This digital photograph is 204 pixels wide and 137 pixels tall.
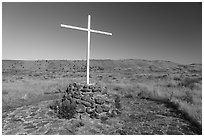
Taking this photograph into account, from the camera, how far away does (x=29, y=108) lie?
886cm

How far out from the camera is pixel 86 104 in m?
7.50

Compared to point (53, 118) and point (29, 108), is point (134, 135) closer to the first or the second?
point (53, 118)

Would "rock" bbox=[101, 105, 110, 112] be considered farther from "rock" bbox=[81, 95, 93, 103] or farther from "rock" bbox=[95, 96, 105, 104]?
"rock" bbox=[81, 95, 93, 103]

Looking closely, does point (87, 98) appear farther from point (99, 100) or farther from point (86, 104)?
point (99, 100)

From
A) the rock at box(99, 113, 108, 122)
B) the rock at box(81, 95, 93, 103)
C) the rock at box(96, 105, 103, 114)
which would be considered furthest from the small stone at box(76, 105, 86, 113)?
the rock at box(99, 113, 108, 122)

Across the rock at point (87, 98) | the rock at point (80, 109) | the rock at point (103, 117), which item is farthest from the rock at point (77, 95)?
the rock at point (103, 117)

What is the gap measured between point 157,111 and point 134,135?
9.91 ft

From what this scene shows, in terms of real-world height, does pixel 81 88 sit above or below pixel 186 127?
above

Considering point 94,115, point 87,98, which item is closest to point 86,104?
point 87,98

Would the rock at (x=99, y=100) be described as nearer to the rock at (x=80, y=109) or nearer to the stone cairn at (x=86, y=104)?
the stone cairn at (x=86, y=104)

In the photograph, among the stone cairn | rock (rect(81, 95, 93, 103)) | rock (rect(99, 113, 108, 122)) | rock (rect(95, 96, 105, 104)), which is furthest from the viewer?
rock (rect(95, 96, 105, 104))

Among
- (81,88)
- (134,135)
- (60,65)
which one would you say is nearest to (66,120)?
(81,88)

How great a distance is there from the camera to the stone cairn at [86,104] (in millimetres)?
7438

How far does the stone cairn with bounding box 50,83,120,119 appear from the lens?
7.44 m
